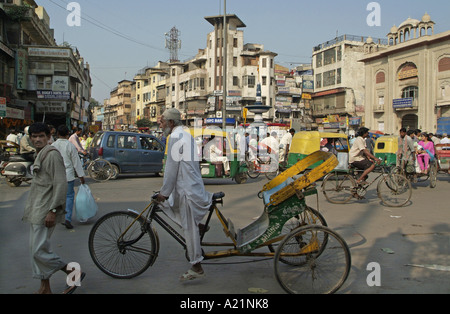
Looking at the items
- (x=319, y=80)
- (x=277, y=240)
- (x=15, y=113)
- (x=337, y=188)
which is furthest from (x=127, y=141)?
(x=319, y=80)

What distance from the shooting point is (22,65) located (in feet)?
93.0

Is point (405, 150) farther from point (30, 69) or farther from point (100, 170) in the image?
point (30, 69)

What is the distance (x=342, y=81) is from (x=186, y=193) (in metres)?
59.7

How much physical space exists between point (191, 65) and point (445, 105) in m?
43.4

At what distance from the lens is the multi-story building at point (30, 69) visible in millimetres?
27125

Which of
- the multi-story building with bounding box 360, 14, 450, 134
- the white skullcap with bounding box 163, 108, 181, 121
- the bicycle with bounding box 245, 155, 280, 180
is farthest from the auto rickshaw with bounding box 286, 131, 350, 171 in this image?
the multi-story building with bounding box 360, 14, 450, 134

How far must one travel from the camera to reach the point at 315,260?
3998mm

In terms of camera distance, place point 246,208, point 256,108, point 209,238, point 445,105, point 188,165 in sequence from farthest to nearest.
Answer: point 445,105 < point 256,108 < point 246,208 < point 209,238 < point 188,165

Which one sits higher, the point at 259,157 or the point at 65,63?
the point at 65,63

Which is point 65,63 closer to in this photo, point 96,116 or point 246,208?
point 246,208

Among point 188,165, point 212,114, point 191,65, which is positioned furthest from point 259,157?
point 191,65

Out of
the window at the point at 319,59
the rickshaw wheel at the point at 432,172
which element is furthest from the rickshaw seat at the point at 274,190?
the window at the point at 319,59
